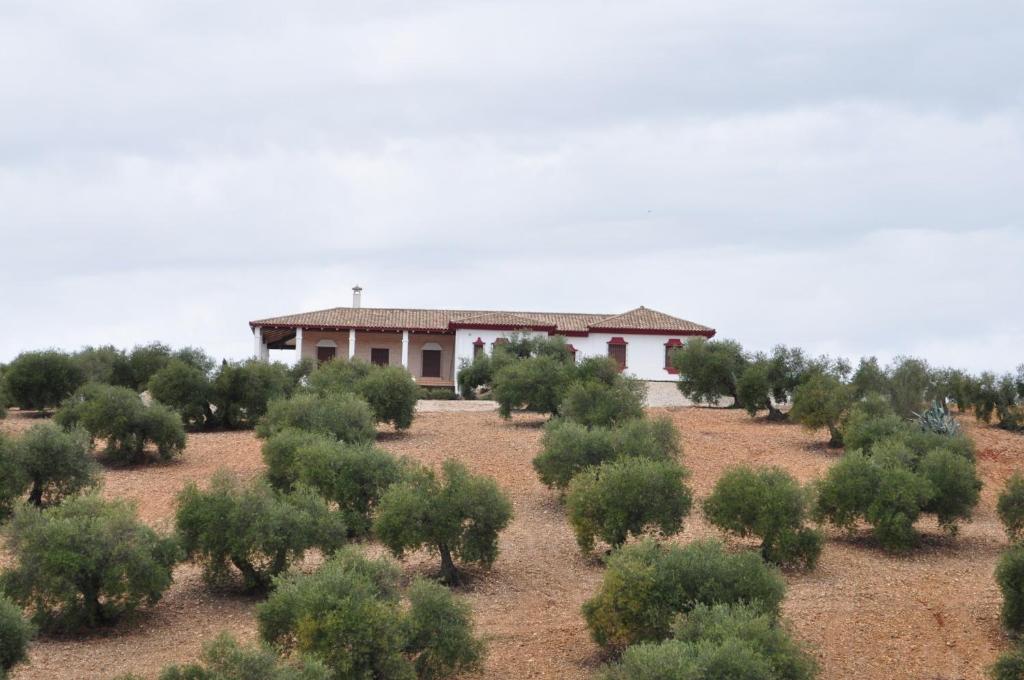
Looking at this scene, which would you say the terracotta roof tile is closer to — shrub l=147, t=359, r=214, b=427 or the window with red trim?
the window with red trim

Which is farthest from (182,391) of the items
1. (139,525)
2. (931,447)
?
(931,447)

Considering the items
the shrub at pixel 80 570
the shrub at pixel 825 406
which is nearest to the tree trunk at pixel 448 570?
the shrub at pixel 80 570

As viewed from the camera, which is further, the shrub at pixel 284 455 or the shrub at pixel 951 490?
the shrub at pixel 284 455

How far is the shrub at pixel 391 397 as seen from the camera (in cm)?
3122

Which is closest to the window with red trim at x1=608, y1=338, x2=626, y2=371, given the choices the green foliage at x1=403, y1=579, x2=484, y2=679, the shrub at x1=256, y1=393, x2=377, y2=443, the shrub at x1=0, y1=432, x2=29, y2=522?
the shrub at x1=256, y1=393, x2=377, y2=443

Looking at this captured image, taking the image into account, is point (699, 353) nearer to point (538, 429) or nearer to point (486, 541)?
point (538, 429)

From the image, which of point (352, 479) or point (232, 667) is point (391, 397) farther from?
point (232, 667)

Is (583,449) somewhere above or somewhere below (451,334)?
below

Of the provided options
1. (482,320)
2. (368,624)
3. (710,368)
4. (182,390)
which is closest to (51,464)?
(182,390)

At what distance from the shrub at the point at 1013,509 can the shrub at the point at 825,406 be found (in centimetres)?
786

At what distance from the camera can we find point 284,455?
23.5 metres

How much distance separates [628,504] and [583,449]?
12.1 ft

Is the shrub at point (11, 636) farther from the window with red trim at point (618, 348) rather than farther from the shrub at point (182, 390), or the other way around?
the window with red trim at point (618, 348)

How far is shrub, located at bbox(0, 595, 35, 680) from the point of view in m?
14.6
